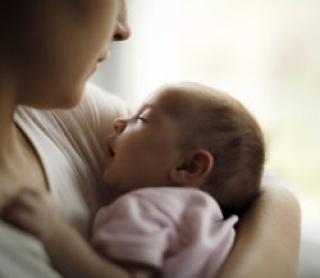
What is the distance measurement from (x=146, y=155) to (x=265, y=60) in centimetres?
74

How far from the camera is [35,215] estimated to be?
811mm

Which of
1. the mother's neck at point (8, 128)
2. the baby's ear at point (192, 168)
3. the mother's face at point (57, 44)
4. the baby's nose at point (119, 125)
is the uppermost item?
the mother's face at point (57, 44)

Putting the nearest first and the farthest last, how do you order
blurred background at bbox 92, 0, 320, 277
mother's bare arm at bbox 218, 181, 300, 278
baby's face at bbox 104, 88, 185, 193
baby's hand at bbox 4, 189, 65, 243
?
baby's hand at bbox 4, 189, 65, 243
mother's bare arm at bbox 218, 181, 300, 278
baby's face at bbox 104, 88, 185, 193
blurred background at bbox 92, 0, 320, 277

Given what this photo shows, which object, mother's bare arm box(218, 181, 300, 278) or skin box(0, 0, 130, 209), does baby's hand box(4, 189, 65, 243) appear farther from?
mother's bare arm box(218, 181, 300, 278)

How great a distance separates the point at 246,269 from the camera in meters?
0.92

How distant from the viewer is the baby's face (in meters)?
1.08

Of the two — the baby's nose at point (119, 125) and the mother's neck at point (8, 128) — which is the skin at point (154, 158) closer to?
the baby's nose at point (119, 125)

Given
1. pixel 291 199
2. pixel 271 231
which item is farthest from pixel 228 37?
pixel 271 231

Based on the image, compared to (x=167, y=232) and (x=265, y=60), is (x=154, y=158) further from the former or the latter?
(x=265, y=60)

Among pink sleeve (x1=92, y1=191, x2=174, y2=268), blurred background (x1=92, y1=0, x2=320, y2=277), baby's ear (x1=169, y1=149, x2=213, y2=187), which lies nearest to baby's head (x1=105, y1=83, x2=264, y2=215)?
baby's ear (x1=169, y1=149, x2=213, y2=187)

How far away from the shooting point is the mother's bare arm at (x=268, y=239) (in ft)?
3.08

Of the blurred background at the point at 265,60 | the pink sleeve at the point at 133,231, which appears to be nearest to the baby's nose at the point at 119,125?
the pink sleeve at the point at 133,231

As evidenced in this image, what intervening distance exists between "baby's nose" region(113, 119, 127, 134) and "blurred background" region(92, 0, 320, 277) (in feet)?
2.19

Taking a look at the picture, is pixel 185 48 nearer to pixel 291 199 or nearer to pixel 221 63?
pixel 221 63
